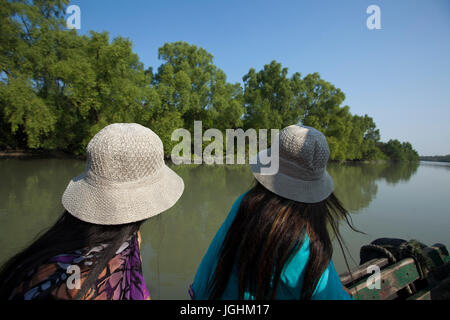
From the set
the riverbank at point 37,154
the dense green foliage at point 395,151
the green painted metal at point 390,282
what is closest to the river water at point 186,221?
the green painted metal at point 390,282

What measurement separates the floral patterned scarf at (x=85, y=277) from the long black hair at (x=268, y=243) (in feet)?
1.33

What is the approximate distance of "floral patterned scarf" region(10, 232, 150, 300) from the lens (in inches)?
29.3

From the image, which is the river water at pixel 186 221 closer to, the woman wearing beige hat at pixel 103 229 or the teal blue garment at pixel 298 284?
the woman wearing beige hat at pixel 103 229

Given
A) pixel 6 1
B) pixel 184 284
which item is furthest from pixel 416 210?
pixel 6 1

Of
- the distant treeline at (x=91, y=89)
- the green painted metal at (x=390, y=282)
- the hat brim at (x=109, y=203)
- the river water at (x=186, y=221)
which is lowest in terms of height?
the river water at (x=186, y=221)

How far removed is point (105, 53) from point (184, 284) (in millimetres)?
17509

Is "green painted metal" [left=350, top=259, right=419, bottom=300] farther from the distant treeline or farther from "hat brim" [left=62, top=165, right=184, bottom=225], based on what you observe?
the distant treeline

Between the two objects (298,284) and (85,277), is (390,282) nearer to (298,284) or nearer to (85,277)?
(298,284)

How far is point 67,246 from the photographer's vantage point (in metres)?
0.89

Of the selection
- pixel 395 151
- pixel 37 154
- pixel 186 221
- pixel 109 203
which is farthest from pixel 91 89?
pixel 395 151

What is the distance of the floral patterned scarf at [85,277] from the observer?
745mm

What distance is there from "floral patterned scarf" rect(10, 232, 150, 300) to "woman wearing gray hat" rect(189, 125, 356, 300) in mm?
403

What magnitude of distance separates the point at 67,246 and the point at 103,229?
0.14 metres
